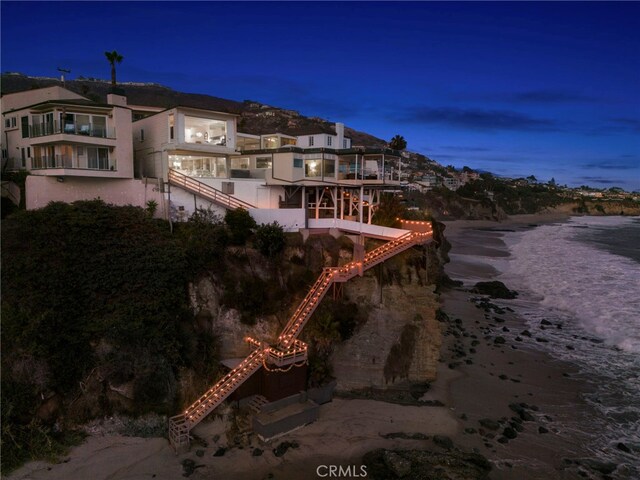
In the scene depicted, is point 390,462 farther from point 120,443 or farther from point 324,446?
point 120,443

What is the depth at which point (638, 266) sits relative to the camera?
65.4 metres

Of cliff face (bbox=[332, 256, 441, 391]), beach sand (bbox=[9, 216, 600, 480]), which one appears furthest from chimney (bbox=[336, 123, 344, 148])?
beach sand (bbox=[9, 216, 600, 480])

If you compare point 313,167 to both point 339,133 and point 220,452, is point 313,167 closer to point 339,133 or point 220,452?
point 339,133

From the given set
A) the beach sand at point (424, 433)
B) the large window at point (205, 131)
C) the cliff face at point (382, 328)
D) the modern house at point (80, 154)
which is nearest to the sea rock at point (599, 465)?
the beach sand at point (424, 433)

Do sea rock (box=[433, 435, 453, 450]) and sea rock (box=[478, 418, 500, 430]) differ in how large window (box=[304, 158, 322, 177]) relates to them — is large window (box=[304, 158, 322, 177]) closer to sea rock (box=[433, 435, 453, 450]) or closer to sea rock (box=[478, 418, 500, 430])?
sea rock (box=[478, 418, 500, 430])

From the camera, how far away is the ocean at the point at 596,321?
882 inches

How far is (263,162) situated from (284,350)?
66.6ft

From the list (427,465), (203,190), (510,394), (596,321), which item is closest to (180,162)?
(203,190)

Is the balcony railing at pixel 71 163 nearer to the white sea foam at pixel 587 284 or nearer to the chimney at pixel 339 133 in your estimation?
the chimney at pixel 339 133

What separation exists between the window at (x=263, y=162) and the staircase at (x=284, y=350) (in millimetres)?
14548

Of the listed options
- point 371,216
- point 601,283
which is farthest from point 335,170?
point 601,283

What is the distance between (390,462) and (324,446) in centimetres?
321

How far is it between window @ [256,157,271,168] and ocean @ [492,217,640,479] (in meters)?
27.4

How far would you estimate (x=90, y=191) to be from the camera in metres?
29.8
